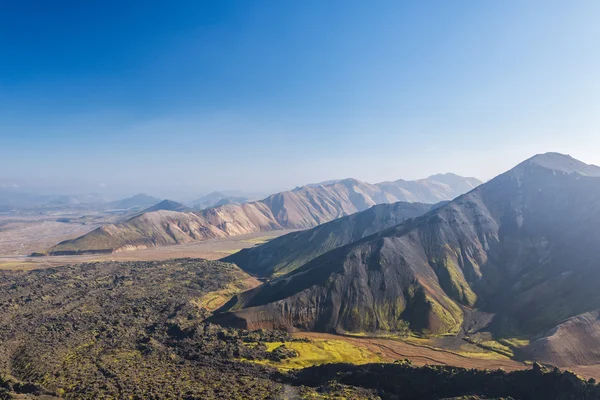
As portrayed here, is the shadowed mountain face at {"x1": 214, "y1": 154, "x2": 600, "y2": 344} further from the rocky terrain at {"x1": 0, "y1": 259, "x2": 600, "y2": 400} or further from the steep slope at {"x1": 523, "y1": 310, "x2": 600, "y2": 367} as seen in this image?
the rocky terrain at {"x1": 0, "y1": 259, "x2": 600, "y2": 400}

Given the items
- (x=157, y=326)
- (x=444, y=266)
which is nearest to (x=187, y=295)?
(x=157, y=326)

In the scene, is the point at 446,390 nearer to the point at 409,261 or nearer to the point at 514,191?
the point at 409,261

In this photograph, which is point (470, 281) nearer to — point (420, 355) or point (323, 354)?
point (420, 355)

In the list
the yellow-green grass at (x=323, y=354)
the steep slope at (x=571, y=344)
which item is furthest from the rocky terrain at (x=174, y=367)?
the steep slope at (x=571, y=344)

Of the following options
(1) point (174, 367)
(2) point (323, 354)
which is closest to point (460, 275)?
(2) point (323, 354)

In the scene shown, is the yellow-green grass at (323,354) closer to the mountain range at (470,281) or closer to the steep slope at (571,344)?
the mountain range at (470,281)

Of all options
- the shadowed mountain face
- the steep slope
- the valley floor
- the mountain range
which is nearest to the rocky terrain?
the valley floor
